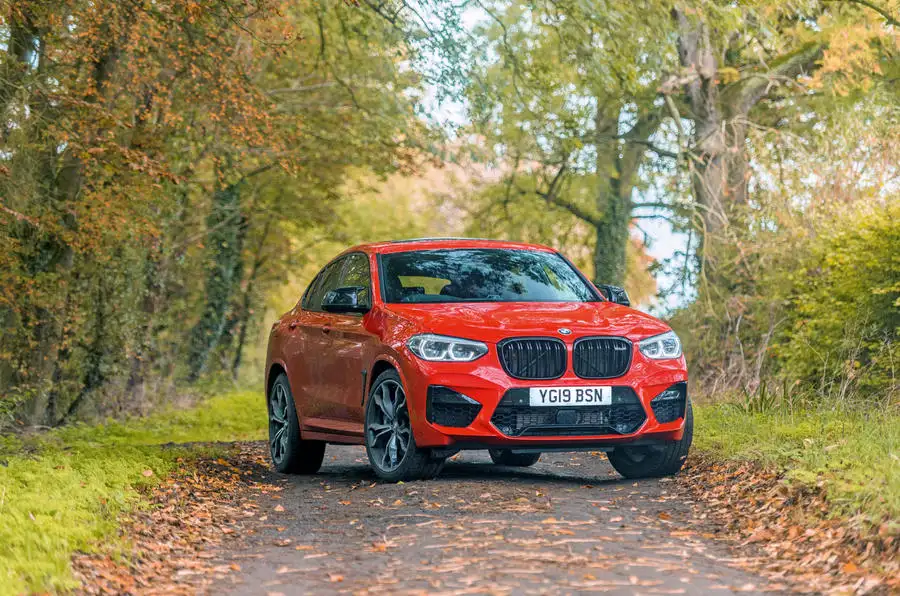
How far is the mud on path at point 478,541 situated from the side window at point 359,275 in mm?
1517

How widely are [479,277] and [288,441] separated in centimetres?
255

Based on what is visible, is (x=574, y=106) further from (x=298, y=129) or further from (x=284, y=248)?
(x=298, y=129)

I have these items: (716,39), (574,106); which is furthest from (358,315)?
(574,106)

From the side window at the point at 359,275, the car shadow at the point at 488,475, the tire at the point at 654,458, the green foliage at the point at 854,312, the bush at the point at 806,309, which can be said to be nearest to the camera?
the tire at the point at 654,458

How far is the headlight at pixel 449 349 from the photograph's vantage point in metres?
9.35

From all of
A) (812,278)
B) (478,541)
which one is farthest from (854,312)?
(478,541)

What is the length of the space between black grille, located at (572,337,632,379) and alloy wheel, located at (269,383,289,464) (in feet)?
11.8

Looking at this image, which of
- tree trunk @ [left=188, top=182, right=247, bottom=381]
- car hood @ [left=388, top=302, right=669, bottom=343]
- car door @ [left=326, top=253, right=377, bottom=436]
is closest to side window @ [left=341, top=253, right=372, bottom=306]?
car door @ [left=326, top=253, right=377, bottom=436]

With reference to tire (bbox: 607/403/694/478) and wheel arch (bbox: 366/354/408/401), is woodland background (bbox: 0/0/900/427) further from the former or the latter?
wheel arch (bbox: 366/354/408/401)

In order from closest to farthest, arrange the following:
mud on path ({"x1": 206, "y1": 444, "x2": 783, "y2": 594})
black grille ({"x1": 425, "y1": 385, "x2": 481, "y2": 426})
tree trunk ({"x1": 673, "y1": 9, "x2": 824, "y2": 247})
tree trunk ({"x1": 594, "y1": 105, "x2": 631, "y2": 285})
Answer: mud on path ({"x1": 206, "y1": 444, "x2": 783, "y2": 594}), black grille ({"x1": 425, "y1": 385, "x2": 481, "y2": 426}), tree trunk ({"x1": 673, "y1": 9, "x2": 824, "y2": 247}), tree trunk ({"x1": 594, "y1": 105, "x2": 631, "y2": 285})

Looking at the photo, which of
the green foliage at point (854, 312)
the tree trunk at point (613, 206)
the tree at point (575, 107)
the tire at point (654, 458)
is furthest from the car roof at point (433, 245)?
the tree trunk at point (613, 206)

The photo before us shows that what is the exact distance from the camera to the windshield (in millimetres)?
10555

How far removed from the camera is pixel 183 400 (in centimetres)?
2552

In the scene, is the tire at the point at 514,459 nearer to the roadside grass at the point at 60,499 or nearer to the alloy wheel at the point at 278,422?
the alloy wheel at the point at 278,422
